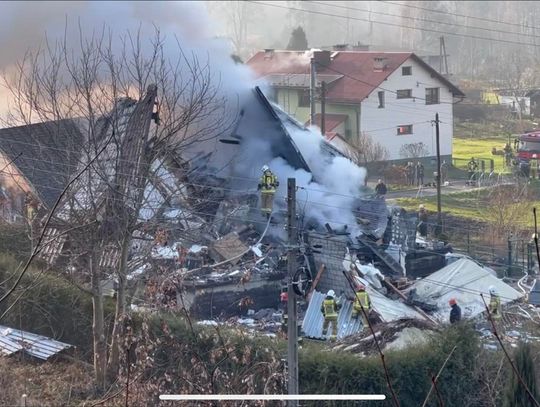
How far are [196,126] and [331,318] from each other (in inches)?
142

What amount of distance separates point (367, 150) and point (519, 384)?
1915 cm

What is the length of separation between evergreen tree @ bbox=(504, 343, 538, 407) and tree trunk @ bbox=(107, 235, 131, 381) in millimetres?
4999

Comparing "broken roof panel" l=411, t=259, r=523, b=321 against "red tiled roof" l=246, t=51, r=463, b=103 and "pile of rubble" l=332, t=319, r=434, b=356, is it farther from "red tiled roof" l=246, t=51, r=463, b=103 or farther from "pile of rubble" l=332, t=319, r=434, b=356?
"red tiled roof" l=246, t=51, r=463, b=103

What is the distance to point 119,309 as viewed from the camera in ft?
38.6

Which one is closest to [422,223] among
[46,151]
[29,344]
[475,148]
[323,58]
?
[46,151]

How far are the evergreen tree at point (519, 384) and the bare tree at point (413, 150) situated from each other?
20.0 meters

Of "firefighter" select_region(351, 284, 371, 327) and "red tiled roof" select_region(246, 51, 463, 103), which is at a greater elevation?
"red tiled roof" select_region(246, 51, 463, 103)

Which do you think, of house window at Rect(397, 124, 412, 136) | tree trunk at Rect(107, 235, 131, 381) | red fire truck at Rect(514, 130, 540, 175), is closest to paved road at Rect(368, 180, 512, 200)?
red fire truck at Rect(514, 130, 540, 175)

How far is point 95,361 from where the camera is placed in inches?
464

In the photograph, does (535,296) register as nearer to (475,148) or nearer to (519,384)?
(519,384)

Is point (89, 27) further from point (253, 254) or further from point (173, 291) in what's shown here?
point (173, 291)

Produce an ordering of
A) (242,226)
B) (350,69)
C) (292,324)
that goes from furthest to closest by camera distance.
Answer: (350,69)
(242,226)
(292,324)

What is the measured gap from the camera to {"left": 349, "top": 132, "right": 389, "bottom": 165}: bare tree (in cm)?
Answer: 2620

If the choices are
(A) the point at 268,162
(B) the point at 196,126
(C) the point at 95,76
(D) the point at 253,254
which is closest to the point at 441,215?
(A) the point at 268,162
